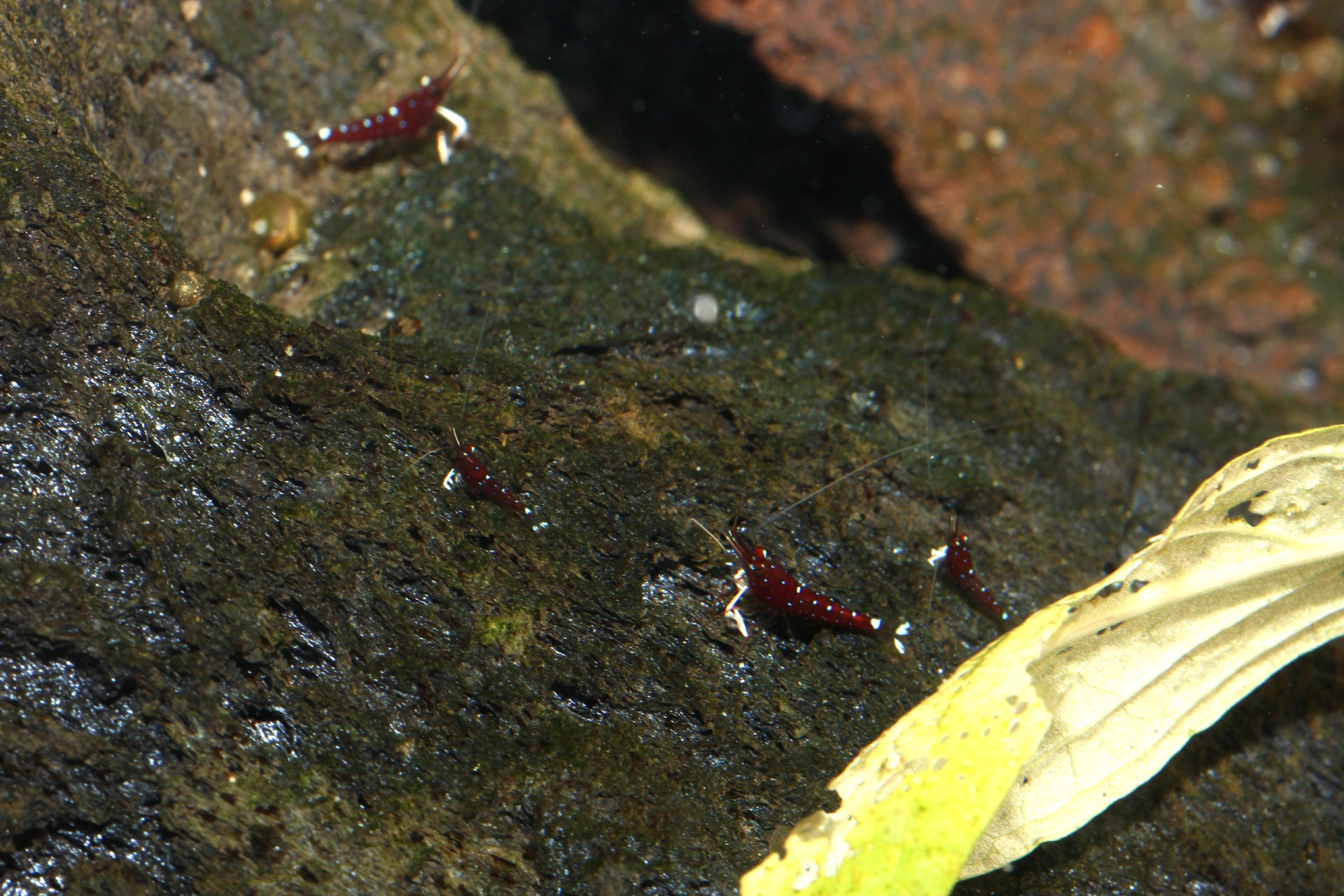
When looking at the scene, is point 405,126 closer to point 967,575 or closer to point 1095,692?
point 967,575

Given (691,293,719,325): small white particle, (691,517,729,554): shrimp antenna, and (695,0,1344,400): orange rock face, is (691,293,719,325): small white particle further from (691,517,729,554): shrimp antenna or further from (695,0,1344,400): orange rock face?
(695,0,1344,400): orange rock face

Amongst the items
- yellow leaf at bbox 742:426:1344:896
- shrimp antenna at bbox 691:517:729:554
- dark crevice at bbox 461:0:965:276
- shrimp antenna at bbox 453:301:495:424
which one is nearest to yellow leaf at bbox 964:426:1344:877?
yellow leaf at bbox 742:426:1344:896

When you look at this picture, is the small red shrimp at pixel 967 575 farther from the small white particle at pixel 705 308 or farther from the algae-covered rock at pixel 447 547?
the small white particle at pixel 705 308

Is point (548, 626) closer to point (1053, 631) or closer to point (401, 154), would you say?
point (1053, 631)

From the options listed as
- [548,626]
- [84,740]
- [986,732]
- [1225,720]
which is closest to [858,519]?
[986,732]

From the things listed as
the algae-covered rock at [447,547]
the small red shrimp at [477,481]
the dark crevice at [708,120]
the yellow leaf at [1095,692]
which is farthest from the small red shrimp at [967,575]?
the dark crevice at [708,120]

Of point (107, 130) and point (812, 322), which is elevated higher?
point (812, 322)
